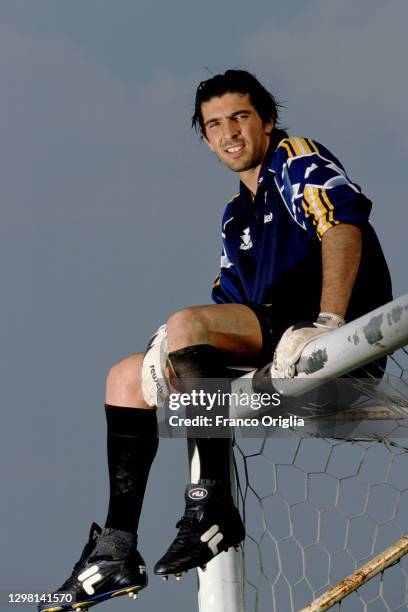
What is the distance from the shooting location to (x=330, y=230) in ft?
11.4

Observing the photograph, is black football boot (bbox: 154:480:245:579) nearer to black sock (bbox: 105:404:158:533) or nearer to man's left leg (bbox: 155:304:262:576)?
man's left leg (bbox: 155:304:262:576)

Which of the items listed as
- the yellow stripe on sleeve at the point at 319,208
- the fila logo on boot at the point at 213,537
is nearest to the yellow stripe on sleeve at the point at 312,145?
the yellow stripe on sleeve at the point at 319,208

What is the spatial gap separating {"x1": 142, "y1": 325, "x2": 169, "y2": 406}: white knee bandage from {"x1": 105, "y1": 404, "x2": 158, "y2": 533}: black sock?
0.10 metres

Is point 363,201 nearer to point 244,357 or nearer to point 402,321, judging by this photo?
point 244,357

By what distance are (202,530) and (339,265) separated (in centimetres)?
91

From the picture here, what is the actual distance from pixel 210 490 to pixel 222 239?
1.41 metres

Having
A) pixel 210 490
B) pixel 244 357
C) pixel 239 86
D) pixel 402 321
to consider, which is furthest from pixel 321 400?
pixel 239 86

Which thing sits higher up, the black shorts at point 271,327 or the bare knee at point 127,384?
the black shorts at point 271,327

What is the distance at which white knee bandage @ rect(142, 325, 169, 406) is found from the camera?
11.4 ft

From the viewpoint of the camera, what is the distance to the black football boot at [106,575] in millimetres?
3490

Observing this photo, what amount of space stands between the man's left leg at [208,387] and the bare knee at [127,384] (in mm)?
351

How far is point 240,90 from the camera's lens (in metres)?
4.14

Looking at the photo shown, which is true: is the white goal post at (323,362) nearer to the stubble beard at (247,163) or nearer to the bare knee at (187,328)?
the bare knee at (187,328)

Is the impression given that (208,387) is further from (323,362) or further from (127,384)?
(127,384)
